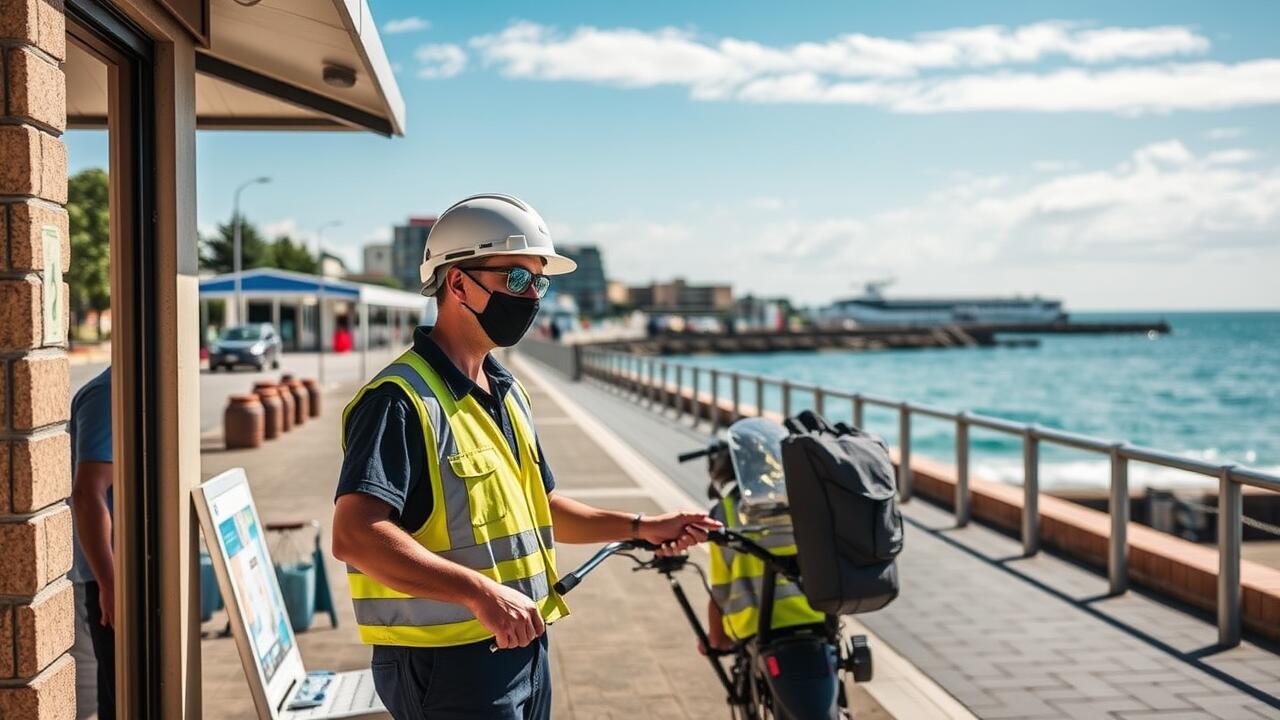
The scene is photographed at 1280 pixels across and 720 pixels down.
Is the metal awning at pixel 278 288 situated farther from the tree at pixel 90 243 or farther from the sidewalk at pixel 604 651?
the tree at pixel 90 243

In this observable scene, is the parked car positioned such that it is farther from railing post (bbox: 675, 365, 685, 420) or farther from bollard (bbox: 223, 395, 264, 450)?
bollard (bbox: 223, 395, 264, 450)

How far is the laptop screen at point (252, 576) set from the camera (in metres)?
3.62

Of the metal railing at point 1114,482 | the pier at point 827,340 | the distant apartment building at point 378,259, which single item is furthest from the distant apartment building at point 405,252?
the metal railing at point 1114,482

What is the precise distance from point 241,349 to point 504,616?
1536 inches

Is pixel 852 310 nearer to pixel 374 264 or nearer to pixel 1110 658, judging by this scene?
pixel 374 264

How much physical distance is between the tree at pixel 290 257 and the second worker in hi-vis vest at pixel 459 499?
121 meters

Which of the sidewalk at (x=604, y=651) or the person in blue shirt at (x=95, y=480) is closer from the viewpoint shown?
the person in blue shirt at (x=95, y=480)

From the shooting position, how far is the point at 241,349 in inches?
1544

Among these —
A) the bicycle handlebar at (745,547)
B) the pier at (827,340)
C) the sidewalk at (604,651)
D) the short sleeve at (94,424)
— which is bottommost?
the pier at (827,340)

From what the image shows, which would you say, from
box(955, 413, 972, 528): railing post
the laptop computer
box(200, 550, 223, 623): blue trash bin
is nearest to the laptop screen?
the laptop computer

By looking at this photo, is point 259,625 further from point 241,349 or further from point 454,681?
point 241,349

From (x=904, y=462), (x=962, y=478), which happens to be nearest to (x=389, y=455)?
(x=962, y=478)

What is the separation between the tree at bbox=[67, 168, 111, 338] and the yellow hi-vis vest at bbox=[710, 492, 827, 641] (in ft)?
6.22

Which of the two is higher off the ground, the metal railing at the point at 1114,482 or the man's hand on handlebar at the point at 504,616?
the man's hand on handlebar at the point at 504,616
